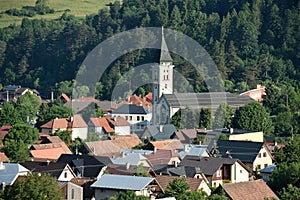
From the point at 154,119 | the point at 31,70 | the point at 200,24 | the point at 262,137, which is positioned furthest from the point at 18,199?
the point at 31,70

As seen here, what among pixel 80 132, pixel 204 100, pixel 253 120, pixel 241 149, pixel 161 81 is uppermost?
pixel 161 81

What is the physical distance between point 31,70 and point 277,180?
54.2 m

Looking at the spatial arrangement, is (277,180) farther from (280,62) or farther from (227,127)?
(280,62)

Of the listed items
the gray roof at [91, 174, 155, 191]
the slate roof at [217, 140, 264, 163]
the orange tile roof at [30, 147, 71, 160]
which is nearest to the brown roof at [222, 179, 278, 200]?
the gray roof at [91, 174, 155, 191]

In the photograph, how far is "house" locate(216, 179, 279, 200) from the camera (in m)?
25.0

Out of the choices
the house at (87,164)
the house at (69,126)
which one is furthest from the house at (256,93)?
the house at (87,164)

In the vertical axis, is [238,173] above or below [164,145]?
below

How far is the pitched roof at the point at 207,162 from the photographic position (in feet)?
98.6

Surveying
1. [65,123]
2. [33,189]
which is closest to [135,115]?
[65,123]

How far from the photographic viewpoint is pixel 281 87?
56594 millimetres

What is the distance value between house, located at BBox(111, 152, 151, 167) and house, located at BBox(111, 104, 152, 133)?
1799 centimetres

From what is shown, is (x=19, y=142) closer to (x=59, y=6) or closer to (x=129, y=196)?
(x=129, y=196)

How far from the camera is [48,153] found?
34250 millimetres

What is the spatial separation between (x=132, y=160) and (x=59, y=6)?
74.7 m
